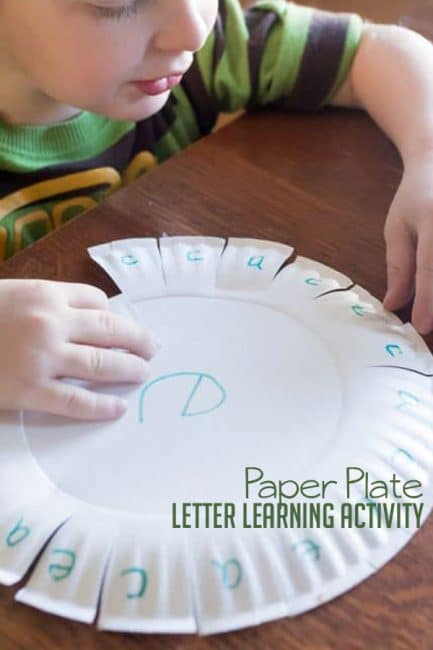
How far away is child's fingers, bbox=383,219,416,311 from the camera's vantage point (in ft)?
1.62

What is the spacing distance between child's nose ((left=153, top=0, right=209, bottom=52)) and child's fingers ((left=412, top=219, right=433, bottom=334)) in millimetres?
176

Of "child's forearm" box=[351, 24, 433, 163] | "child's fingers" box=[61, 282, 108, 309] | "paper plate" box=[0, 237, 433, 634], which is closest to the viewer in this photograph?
"paper plate" box=[0, 237, 433, 634]

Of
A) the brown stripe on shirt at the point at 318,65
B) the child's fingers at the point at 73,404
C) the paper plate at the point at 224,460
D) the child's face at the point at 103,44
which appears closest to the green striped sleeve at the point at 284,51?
the brown stripe on shirt at the point at 318,65

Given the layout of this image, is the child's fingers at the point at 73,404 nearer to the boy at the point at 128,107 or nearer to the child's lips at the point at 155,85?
the boy at the point at 128,107

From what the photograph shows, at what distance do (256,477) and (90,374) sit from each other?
104 mm

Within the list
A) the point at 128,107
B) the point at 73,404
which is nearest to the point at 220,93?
the point at 128,107

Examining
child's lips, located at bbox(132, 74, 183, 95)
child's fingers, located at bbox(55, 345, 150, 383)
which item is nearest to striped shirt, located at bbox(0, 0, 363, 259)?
Result: child's lips, located at bbox(132, 74, 183, 95)

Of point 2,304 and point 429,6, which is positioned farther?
point 429,6

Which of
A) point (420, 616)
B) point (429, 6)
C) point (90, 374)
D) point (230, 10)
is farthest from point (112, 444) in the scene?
point (429, 6)

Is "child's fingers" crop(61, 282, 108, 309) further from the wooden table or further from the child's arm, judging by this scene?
the child's arm

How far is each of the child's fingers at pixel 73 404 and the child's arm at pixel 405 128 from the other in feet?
0.57

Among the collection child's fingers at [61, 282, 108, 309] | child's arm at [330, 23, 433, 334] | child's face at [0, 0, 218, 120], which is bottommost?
child's fingers at [61, 282, 108, 309]

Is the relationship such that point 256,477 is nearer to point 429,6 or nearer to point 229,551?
point 229,551

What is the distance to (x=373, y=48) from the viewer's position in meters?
0.65
